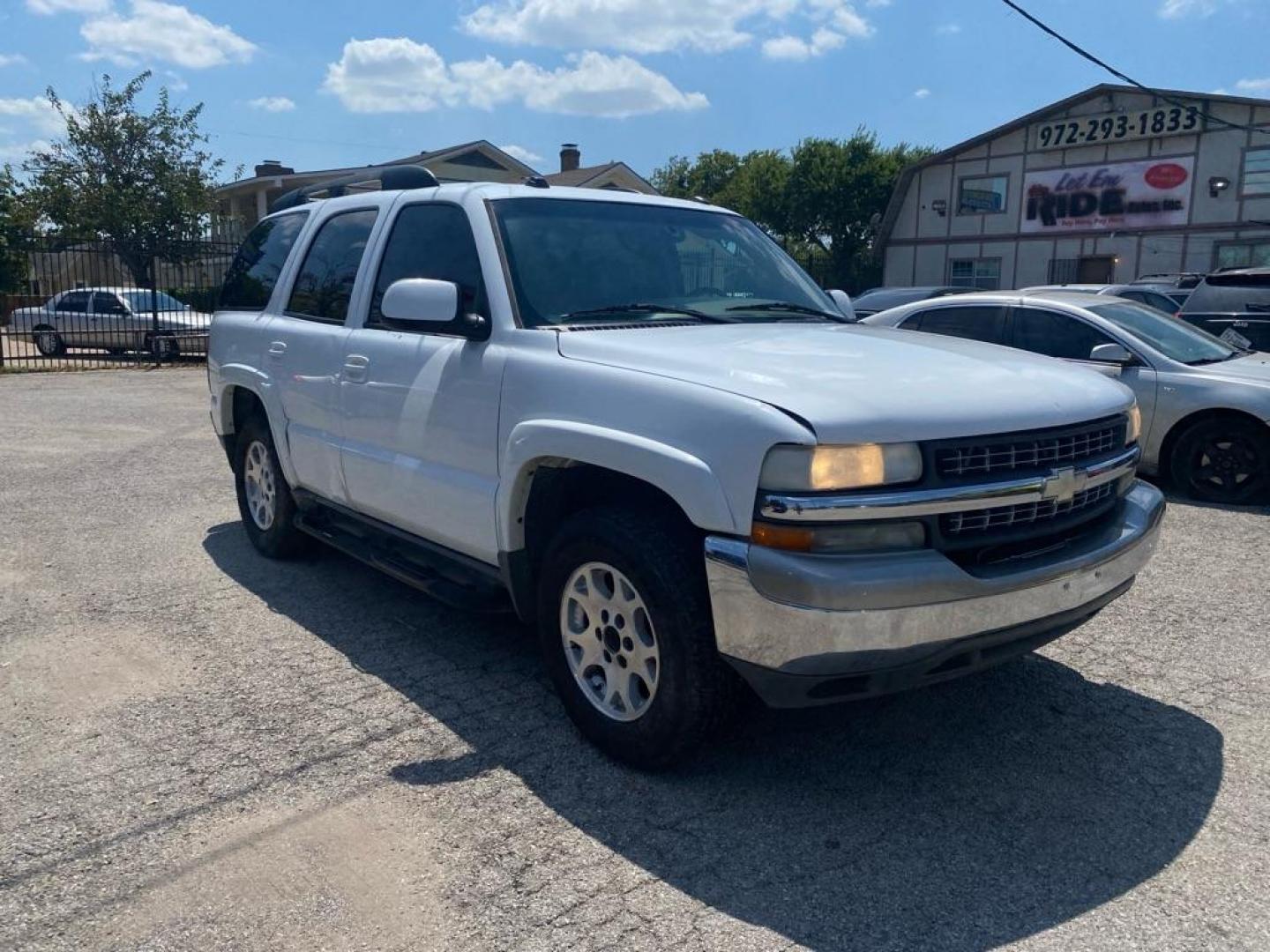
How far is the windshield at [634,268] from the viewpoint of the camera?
13.0 feet

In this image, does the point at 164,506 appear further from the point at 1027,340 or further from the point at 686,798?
the point at 1027,340

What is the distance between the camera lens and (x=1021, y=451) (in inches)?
124

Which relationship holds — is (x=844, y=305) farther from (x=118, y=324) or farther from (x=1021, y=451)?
(x=118, y=324)

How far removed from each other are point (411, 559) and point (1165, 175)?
30517 mm

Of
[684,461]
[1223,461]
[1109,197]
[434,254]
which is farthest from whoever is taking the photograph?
[1109,197]

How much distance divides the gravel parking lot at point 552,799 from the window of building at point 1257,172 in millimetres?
27171

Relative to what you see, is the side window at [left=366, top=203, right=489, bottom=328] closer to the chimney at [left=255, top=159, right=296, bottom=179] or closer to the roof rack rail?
the roof rack rail

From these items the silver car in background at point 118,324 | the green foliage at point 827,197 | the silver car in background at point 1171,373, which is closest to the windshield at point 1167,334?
the silver car in background at point 1171,373

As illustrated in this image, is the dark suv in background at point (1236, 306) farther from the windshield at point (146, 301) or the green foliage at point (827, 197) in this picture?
the green foliage at point (827, 197)

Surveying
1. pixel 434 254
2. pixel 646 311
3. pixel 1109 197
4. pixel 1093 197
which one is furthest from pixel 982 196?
pixel 646 311

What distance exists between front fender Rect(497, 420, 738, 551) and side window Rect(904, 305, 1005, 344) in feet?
18.9

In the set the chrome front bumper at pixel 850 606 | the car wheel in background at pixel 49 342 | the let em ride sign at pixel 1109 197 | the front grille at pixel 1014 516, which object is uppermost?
the let em ride sign at pixel 1109 197

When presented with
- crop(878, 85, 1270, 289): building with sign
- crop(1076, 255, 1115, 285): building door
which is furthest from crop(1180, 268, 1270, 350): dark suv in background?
crop(1076, 255, 1115, 285): building door

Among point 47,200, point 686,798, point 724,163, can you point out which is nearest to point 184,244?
point 47,200
